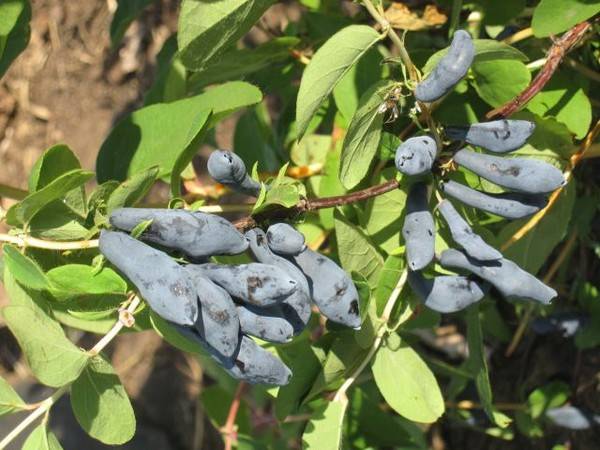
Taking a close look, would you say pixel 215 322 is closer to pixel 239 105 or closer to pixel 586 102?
pixel 239 105

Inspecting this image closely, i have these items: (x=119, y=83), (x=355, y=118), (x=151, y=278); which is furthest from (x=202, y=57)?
(x=119, y=83)

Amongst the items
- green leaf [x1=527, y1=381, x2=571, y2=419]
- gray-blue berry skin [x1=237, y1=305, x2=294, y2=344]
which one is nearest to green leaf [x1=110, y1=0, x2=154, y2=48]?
gray-blue berry skin [x1=237, y1=305, x2=294, y2=344]

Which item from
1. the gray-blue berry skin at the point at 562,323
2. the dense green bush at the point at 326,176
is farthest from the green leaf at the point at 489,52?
the gray-blue berry skin at the point at 562,323

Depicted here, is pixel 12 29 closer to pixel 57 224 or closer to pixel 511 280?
pixel 57 224

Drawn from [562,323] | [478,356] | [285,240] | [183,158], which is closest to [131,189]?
[183,158]

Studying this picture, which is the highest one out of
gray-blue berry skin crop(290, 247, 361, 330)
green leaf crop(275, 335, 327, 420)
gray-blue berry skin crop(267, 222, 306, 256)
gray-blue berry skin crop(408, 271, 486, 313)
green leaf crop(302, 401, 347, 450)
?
gray-blue berry skin crop(267, 222, 306, 256)

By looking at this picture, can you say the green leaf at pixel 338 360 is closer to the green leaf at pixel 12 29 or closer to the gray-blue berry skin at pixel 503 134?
the gray-blue berry skin at pixel 503 134

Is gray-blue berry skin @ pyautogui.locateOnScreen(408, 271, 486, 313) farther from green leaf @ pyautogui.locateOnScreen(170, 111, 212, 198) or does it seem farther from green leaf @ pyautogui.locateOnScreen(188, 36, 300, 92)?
green leaf @ pyautogui.locateOnScreen(188, 36, 300, 92)
